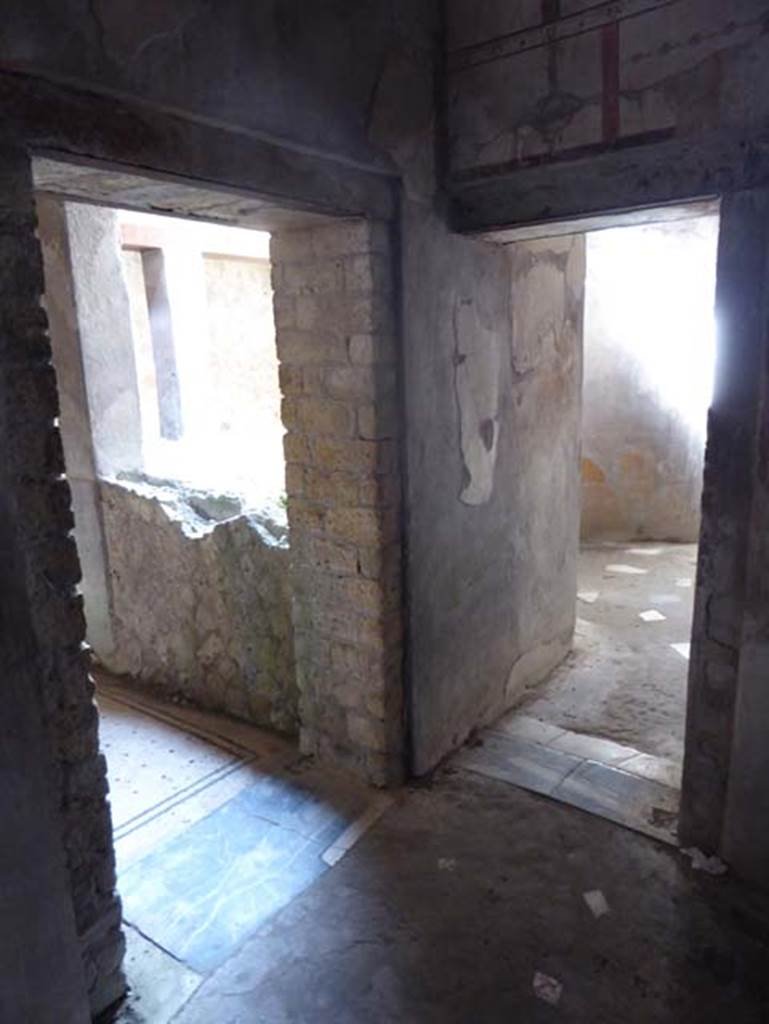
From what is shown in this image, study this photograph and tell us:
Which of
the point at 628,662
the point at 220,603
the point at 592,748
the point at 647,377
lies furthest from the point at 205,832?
the point at 647,377

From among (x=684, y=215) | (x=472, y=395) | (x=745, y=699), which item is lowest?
(x=745, y=699)

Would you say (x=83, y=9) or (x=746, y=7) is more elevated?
(x=746, y=7)

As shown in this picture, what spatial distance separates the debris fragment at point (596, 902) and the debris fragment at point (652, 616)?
2415 mm

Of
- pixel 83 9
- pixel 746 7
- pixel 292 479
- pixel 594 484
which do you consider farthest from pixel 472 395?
pixel 594 484

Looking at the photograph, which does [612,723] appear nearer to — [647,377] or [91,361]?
[91,361]

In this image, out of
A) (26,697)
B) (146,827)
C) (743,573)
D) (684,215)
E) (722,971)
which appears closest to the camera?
(26,697)

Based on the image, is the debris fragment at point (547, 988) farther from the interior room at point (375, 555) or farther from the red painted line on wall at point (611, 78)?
the red painted line on wall at point (611, 78)

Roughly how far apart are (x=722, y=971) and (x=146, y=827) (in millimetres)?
1941

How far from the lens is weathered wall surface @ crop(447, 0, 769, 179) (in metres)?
1.90

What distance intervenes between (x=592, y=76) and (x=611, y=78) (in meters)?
0.06

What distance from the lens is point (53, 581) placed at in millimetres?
1604

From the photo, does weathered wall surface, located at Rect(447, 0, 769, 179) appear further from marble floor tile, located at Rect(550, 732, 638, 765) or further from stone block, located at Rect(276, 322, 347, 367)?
marble floor tile, located at Rect(550, 732, 638, 765)

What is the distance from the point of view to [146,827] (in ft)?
8.59

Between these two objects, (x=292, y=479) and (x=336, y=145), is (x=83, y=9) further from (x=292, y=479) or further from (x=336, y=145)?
(x=292, y=479)
